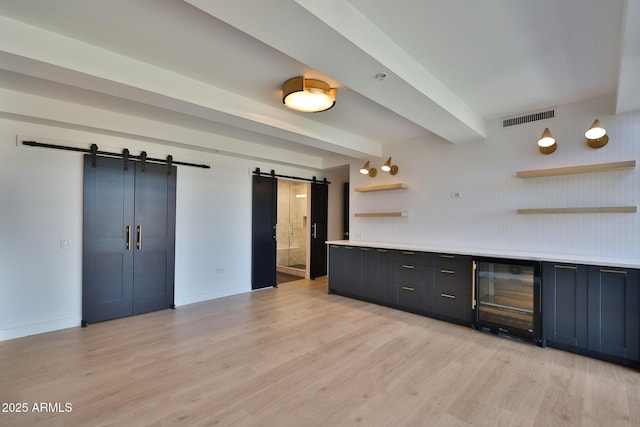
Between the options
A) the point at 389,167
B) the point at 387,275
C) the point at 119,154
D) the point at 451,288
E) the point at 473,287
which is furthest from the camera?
the point at 389,167

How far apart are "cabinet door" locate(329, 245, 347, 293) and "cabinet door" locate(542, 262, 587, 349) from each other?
9.39ft

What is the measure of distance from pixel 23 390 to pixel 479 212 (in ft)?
17.1

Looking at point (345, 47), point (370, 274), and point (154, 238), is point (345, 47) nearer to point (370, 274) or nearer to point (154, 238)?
point (370, 274)

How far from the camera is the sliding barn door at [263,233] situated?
225 inches

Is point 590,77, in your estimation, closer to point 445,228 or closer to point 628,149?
point 628,149

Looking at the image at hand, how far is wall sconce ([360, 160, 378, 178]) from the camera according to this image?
5.42 m

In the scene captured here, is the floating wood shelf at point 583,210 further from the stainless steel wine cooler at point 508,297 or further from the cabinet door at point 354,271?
the cabinet door at point 354,271

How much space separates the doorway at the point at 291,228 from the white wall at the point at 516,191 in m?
3.19

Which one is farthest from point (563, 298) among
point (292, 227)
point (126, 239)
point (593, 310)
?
point (292, 227)

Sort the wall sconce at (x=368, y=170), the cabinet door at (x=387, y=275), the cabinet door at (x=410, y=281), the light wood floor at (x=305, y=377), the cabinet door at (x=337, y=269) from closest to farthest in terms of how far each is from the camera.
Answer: the light wood floor at (x=305, y=377), the cabinet door at (x=410, y=281), the cabinet door at (x=387, y=275), the cabinet door at (x=337, y=269), the wall sconce at (x=368, y=170)

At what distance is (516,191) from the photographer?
3.93 metres

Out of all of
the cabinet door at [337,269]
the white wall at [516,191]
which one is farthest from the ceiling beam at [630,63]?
the cabinet door at [337,269]

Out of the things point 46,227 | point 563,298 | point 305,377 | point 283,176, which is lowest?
point 305,377

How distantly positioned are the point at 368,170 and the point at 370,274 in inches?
75.6
